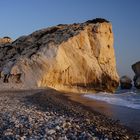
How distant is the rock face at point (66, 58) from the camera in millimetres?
31297

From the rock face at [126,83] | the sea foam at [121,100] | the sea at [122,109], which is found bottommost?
the sea at [122,109]

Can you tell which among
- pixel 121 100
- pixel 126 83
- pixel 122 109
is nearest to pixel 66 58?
pixel 121 100

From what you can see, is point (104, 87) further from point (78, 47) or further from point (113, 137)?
point (113, 137)

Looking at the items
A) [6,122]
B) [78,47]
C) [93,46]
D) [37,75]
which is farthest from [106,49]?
[6,122]

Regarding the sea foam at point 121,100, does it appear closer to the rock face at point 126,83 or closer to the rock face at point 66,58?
the rock face at point 66,58

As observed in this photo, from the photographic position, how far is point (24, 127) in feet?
28.6

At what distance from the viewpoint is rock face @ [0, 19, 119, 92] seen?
31297mm

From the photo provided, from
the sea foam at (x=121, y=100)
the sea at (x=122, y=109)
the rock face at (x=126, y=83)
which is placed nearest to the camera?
the sea at (x=122, y=109)

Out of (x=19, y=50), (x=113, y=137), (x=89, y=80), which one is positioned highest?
(x=19, y=50)

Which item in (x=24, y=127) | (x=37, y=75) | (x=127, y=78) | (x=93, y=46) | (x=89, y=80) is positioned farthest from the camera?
(x=127, y=78)

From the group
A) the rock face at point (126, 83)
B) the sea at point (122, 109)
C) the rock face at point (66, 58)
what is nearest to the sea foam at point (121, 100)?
the sea at point (122, 109)

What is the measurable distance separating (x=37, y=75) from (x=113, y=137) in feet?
77.6

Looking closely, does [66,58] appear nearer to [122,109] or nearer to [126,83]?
[122,109]

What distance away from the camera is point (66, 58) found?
33344mm
